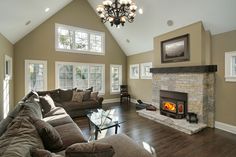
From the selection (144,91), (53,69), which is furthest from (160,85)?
(53,69)

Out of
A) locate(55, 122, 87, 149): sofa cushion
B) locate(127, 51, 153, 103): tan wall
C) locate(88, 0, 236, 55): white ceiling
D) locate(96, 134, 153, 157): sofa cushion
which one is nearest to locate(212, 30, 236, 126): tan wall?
locate(88, 0, 236, 55): white ceiling

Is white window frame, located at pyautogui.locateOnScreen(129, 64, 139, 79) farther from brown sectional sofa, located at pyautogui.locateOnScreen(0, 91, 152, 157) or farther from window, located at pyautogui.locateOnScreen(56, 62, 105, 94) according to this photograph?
brown sectional sofa, located at pyautogui.locateOnScreen(0, 91, 152, 157)

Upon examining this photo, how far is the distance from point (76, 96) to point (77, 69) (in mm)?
1970

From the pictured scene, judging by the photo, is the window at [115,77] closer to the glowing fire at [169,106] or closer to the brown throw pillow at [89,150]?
the glowing fire at [169,106]

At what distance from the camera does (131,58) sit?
757 cm

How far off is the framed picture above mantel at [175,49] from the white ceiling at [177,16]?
1.44ft

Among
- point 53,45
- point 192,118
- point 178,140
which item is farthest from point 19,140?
point 53,45

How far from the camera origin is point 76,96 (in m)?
4.92

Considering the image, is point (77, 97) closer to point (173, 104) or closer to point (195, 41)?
point (173, 104)

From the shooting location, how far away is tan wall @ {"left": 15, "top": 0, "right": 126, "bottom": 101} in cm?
528

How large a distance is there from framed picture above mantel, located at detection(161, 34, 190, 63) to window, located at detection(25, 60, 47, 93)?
5.06 meters

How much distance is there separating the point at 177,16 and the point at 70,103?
15.2 feet

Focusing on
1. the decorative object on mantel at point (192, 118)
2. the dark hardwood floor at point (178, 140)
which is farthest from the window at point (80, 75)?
the decorative object on mantel at point (192, 118)

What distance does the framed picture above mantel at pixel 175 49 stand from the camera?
4.25 metres
